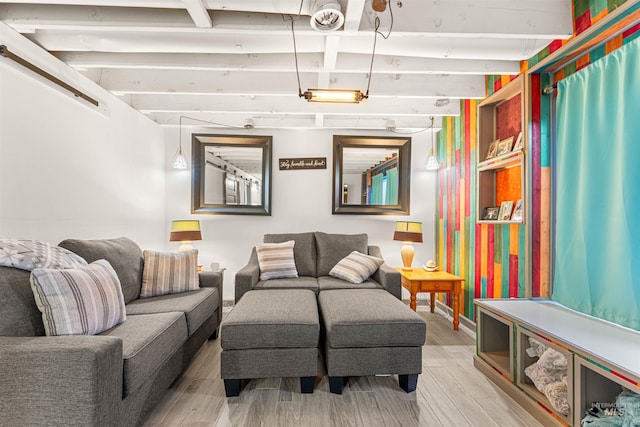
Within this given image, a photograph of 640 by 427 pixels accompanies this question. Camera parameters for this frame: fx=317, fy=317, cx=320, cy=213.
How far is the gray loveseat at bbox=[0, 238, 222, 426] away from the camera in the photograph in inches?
49.2

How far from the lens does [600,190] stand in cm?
185

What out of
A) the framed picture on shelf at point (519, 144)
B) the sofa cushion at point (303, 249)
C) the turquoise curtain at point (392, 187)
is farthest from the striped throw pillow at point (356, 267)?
the framed picture on shelf at point (519, 144)

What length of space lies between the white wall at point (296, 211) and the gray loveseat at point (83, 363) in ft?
6.46

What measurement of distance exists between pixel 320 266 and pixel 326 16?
2.49m

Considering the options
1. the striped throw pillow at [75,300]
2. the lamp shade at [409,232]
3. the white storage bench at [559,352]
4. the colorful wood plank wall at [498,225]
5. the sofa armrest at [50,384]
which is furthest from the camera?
the lamp shade at [409,232]

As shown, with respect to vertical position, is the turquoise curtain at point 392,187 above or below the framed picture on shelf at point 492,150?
below

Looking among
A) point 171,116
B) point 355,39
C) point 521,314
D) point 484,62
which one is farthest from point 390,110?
point 171,116

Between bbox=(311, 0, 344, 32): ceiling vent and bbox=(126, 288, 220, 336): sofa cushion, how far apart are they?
6.73ft

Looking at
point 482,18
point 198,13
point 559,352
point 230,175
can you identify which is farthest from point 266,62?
point 559,352

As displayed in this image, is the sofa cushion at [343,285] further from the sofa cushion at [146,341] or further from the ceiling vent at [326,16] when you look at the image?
the ceiling vent at [326,16]

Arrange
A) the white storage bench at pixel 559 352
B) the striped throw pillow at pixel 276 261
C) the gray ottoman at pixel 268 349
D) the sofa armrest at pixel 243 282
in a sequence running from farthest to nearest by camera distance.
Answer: the striped throw pillow at pixel 276 261
the sofa armrest at pixel 243 282
the gray ottoman at pixel 268 349
the white storage bench at pixel 559 352

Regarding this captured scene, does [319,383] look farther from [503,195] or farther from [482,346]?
[503,195]

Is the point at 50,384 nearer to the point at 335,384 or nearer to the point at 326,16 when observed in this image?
the point at 335,384

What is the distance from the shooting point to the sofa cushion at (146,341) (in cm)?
150
